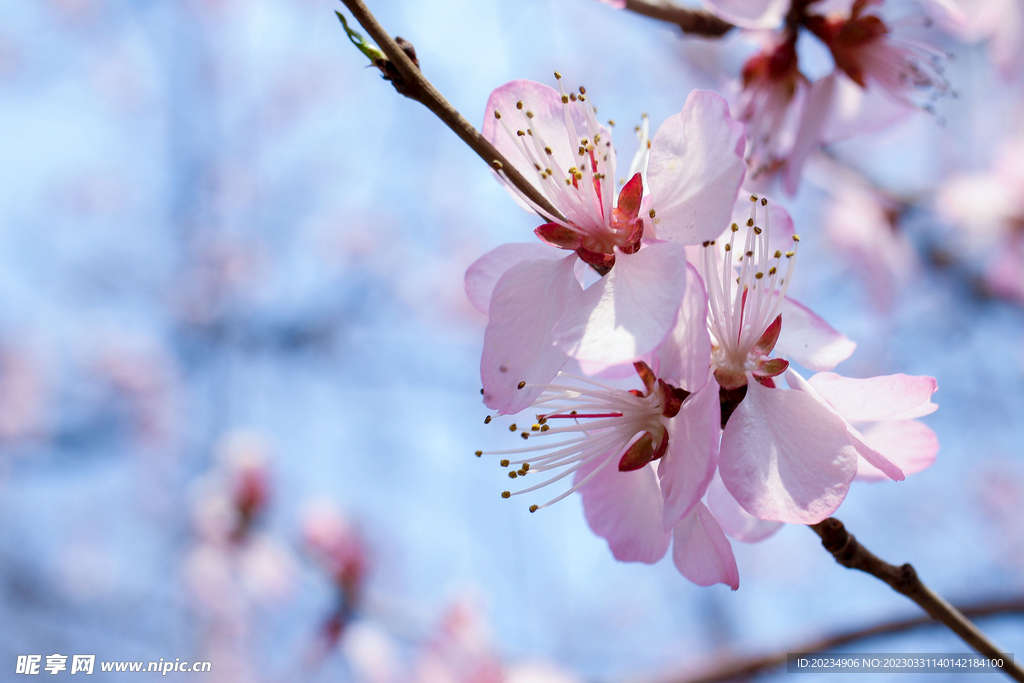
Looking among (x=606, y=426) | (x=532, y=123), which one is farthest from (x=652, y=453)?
(x=532, y=123)

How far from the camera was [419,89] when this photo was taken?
71 cm

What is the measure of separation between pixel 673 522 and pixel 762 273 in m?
0.32

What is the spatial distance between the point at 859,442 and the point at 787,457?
0.08 m

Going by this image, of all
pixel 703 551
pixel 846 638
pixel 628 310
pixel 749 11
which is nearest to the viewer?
pixel 628 310

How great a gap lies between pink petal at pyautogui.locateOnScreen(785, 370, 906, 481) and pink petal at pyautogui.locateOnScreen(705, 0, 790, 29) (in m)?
0.64

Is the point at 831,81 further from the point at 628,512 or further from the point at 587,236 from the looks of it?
the point at 628,512

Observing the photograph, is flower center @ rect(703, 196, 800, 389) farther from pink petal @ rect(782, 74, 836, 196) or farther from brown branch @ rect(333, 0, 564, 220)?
pink petal @ rect(782, 74, 836, 196)

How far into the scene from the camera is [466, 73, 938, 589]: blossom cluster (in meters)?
0.67

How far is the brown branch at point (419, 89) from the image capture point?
689 mm

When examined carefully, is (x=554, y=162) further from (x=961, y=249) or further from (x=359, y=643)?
(x=961, y=249)

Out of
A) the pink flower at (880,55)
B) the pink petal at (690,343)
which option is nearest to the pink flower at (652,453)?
the pink petal at (690,343)

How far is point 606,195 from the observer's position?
2.62ft

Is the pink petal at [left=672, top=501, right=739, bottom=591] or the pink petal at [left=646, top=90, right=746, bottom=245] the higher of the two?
the pink petal at [left=646, top=90, right=746, bottom=245]

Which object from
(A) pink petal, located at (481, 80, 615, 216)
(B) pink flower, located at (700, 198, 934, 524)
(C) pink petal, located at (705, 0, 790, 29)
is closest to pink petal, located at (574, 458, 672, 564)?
(B) pink flower, located at (700, 198, 934, 524)
